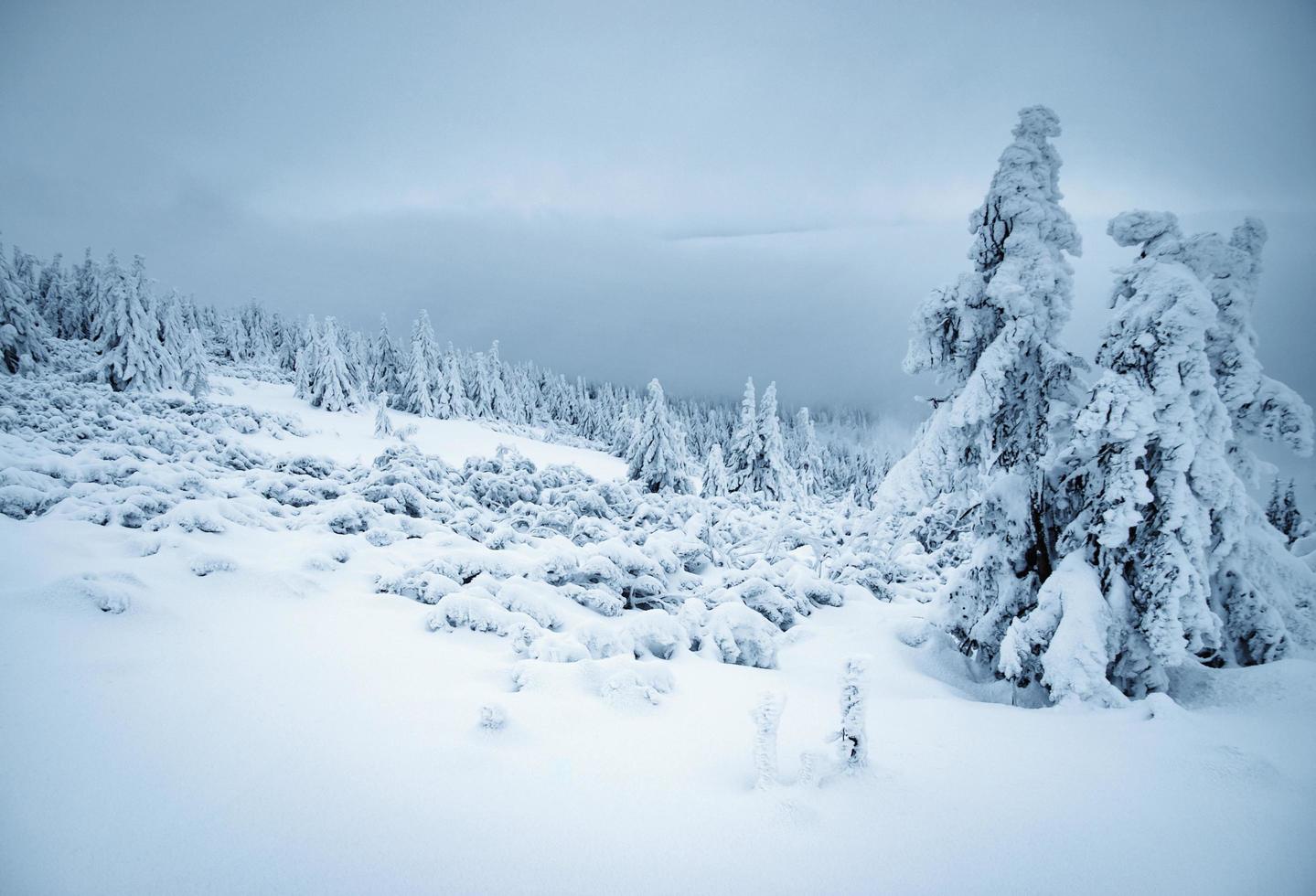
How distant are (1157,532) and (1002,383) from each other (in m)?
2.58

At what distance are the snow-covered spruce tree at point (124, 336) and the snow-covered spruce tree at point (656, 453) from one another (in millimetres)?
32361

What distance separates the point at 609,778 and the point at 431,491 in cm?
1504

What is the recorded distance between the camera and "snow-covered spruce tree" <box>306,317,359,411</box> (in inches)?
1743

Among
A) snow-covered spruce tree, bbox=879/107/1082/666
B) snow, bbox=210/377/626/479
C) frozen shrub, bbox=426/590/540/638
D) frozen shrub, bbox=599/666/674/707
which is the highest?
snow-covered spruce tree, bbox=879/107/1082/666

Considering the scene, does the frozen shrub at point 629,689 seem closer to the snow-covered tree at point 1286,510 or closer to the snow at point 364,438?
the snow at point 364,438

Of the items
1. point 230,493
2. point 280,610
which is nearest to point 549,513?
point 230,493

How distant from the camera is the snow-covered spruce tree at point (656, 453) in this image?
35.1 m

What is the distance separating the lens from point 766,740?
3.88 metres

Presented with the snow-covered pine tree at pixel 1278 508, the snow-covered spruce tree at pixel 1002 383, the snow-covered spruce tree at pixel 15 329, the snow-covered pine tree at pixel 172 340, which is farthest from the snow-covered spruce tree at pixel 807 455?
the snow-covered spruce tree at pixel 15 329

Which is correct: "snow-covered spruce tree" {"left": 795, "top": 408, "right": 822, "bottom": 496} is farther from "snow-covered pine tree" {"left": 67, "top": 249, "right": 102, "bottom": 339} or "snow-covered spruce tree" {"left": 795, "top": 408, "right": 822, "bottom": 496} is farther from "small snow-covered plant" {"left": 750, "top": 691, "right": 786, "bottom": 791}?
"snow-covered pine tree" {"left": 67, "top": 249, "right": 102, "bottom": 339}

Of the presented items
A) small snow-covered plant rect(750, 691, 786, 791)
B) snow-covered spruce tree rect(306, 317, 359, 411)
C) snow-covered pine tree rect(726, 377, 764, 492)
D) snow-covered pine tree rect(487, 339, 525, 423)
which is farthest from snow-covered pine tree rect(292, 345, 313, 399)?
small snow-covered plant rect(750, 691, 786, 791)

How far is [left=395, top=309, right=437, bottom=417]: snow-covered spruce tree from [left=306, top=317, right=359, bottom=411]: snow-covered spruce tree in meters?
10.0

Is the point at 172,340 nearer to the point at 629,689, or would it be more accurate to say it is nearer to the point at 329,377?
the point at 329,377

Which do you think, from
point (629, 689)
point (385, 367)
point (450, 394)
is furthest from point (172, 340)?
point (629, 689)
